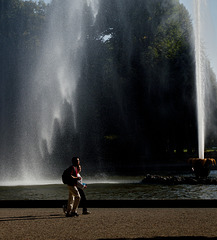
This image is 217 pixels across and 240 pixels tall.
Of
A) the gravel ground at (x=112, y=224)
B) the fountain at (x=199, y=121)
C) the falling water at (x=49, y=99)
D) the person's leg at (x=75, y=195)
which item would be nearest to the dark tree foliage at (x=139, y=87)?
the falling water at (x=49, y=99)

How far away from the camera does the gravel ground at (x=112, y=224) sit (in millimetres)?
7711

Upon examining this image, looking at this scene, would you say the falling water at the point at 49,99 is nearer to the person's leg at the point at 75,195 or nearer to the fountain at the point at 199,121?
the fountain at the point at 199,121

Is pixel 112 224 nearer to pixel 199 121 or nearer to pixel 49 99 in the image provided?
pixel 199 121

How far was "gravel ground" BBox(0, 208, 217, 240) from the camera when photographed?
771 centimetres

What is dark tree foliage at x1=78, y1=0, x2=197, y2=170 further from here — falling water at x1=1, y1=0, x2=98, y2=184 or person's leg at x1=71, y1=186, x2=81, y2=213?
person's leg at x1=71, y1=186, x2=81, y2=213

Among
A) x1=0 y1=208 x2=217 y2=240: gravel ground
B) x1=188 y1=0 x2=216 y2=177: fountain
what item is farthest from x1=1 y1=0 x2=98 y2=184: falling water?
x1=0 y1=208 x2=217 y2=240: gravel ground

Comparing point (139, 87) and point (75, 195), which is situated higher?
point (139, 87)

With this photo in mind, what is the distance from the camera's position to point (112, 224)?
886cm

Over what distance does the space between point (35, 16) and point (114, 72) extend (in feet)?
79.4

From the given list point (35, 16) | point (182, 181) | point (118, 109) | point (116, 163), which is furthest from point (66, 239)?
point (35, 16)

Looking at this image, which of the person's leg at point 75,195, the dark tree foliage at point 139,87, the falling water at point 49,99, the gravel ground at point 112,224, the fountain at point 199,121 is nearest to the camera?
the gravel ground at point 112,224

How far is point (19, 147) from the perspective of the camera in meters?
39.9

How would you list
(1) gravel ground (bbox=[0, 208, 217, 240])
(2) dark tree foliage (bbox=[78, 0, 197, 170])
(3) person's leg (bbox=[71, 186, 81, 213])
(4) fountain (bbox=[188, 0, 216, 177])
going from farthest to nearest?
1. (2) dark tree foliage (bbox=[78, 0, 197, 170])
2. (4) fountain (bbox=[188, 0, 216, 177])
3. (3) person's leg (bbox=[71, 186, 81, 213])
4. (1) gravel ground (bbox=[0, 208, 217, 240])

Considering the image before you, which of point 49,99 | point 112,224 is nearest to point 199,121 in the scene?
point 49,99
